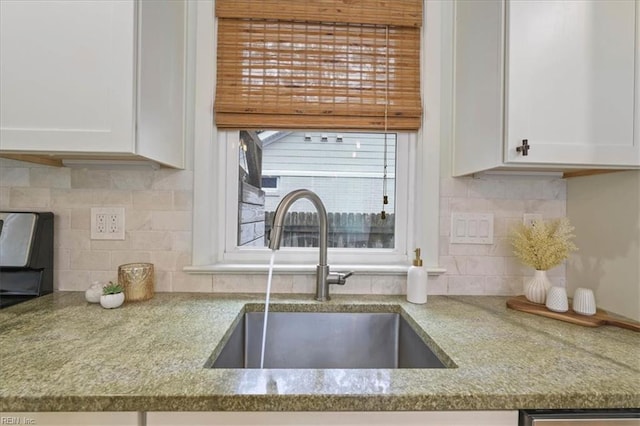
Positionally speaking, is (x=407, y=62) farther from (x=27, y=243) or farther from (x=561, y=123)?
(x=27, y=243)

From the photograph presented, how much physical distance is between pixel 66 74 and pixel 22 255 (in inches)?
26.8

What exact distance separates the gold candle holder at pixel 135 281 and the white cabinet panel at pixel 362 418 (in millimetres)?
669

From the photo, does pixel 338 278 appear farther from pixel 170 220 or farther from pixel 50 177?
pixel 50 177

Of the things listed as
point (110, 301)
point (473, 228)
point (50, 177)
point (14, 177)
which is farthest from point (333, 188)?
point (14, 177)

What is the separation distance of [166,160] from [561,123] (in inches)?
52.1

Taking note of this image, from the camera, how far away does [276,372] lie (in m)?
0.67

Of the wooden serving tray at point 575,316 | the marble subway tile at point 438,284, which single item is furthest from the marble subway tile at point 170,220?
the wooden serving tray at point 575,316

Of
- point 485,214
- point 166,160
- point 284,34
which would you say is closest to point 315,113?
point 284,34

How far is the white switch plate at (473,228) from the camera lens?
1286 millimetres

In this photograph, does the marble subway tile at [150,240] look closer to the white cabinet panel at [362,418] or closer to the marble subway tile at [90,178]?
the marble subway tile at [90,178]

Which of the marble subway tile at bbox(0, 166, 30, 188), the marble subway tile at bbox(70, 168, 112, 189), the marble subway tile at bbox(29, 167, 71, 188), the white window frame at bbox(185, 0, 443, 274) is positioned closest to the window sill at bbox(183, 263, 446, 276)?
the white window frame at bbox(185, 0, 443, 274)

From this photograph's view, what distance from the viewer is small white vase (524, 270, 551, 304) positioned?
1.13 m

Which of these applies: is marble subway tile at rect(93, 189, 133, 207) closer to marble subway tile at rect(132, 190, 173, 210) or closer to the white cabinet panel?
marble subway tile at rect(132, 190, 173, 210)

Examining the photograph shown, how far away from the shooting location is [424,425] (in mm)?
623
